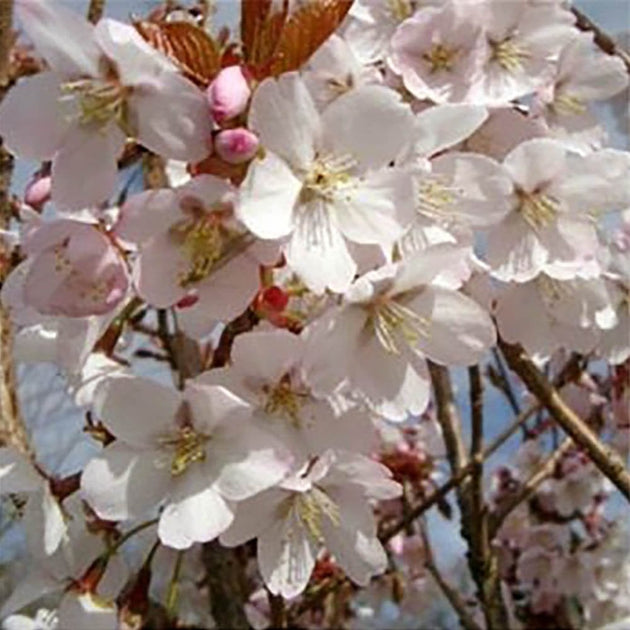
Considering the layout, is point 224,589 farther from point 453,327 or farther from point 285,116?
point 285,116

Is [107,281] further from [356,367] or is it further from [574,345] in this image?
[574,345]

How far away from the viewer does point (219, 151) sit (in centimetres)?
86

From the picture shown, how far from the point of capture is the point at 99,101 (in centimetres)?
91

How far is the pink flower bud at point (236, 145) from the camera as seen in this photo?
85 cm

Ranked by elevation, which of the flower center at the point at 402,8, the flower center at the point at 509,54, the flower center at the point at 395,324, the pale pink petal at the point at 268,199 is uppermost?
the pale pink petal at the point at 268,199

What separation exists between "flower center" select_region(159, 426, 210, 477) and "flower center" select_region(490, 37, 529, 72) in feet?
1.24

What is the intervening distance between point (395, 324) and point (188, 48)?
0.24m

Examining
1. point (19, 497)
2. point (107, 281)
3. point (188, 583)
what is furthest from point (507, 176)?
point (188, 583)

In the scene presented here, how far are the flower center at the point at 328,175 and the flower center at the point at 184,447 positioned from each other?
0.62 ft

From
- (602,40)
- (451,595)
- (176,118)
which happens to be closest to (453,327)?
(176,118)

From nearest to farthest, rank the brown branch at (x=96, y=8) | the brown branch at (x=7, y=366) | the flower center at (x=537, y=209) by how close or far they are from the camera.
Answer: the flower center at (x=537, y=209) < the brown branch at (x=7, y=366) < the brown branch at (x=96, y=8)

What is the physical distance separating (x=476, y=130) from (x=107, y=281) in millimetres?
302

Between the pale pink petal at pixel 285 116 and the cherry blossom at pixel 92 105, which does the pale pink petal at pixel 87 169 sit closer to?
the cherry blossom at pixel 92 105

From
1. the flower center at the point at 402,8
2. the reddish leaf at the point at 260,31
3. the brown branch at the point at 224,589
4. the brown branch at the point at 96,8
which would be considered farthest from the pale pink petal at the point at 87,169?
the brown branch at the point at 224,589
